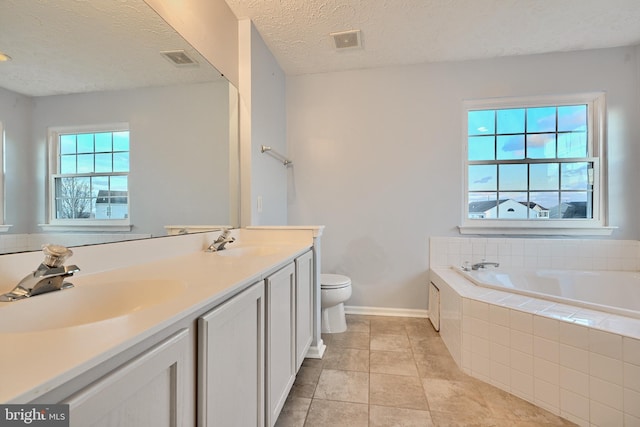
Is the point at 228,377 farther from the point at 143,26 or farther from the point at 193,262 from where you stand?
the point at 143,26

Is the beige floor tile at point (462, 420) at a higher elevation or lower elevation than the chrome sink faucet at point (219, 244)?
lower

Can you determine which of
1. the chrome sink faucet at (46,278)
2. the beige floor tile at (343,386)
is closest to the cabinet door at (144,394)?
the chrome sink faucet at (46,278)

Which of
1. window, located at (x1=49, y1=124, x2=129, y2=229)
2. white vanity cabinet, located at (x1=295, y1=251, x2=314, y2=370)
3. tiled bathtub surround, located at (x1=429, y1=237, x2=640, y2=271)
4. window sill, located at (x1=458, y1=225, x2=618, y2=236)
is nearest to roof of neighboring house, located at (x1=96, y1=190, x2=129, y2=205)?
window, located at (x1=49, y1=124, x2=129, y2=229)

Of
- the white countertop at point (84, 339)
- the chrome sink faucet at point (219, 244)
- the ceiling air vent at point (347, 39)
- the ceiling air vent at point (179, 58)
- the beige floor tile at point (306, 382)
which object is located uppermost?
the ceiling air vent at point (347, 39)

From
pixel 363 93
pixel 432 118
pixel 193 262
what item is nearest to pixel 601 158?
pixel 432 118

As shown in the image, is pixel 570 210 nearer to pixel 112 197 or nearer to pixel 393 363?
pixel 393 363

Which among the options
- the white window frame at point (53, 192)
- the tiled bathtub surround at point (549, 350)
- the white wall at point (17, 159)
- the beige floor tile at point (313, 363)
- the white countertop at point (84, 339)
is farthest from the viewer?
the beige floor tile at point (313, 363)

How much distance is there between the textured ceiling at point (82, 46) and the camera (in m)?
0.77

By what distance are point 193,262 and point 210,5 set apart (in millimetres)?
1581

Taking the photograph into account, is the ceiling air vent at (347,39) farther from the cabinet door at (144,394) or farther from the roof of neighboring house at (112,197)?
the cabinet door at (144,394)

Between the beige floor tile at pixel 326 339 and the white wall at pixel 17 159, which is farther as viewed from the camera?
the beige floor tile at pixel 326 339

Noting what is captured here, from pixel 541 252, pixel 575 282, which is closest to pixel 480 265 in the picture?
pixel 541 252

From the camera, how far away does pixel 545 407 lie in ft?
4.51

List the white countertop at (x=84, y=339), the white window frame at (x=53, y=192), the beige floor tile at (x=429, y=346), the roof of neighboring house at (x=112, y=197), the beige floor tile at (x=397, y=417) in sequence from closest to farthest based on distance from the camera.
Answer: the white countertop at (x=84, y=339) < the white window frame at (x=53, y=192) < the roof of neighboring house at (x=112, y=197) < the beige floor tile at (x=397, y=417) < the beige floor tile at (x=429, y=346)
